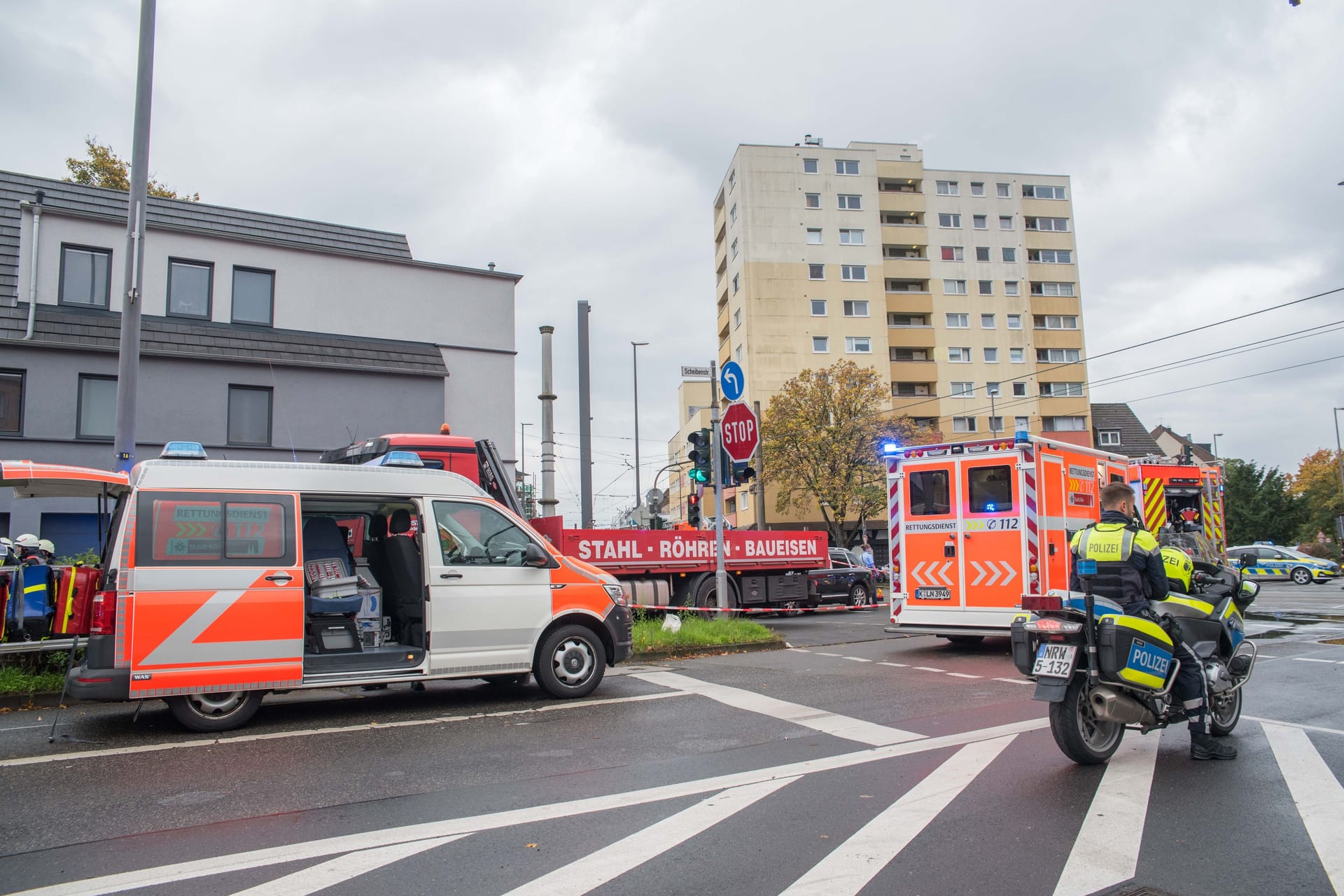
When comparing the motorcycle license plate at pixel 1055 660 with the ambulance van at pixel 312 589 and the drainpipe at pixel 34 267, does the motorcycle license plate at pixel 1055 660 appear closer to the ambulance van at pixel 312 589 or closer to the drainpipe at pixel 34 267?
the ambulance van at pixel 312 589

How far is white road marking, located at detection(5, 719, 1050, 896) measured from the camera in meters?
4.01

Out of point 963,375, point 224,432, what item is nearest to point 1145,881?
point 224,432

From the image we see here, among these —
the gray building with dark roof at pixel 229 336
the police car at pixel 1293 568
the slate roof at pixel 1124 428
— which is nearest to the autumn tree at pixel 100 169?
the gray building with dark roof at pixel 229 336

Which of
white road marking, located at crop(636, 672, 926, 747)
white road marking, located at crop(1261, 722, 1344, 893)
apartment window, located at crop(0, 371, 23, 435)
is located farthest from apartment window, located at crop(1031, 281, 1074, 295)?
white road marking, located at crop(1261, 722, 1344, 893)

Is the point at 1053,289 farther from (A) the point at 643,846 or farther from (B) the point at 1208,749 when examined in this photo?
(A) the point at 643,846

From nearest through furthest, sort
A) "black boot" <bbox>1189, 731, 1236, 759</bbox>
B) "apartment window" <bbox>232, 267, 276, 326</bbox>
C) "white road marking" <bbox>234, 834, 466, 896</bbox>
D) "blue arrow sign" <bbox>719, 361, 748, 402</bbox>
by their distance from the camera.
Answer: "white road marking" <bbox>234, 834, 466, 896</bbox> → "black boot" <bbox>1189, 731, 1236, 759</bbox> → "blue arrow sign" <bbox>719, 361, 748, 402</bbox> → "apartment window" <bbox>232, 267, 276, 326</bbox>

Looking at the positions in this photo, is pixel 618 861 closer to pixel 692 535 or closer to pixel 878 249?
pixel 692 535

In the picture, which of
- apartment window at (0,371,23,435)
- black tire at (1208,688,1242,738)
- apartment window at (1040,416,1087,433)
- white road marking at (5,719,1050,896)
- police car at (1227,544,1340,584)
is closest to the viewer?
white road marking at (5,719,1050,896)

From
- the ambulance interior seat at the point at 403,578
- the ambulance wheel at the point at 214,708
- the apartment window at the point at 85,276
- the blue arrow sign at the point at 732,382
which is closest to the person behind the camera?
the ambulance wheel at the point at 214,708

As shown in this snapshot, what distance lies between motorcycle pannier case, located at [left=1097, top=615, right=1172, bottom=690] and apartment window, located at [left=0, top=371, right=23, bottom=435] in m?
19.1

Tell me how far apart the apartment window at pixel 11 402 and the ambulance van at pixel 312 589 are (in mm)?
10457

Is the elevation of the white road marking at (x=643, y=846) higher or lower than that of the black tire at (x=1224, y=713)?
lower

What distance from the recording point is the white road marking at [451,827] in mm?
4012

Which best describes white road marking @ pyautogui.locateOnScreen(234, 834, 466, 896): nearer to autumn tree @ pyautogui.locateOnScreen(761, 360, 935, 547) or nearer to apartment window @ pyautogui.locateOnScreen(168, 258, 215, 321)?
apartment window @ pyautogui.locateOnScreen(168, 258, 215, 321)
